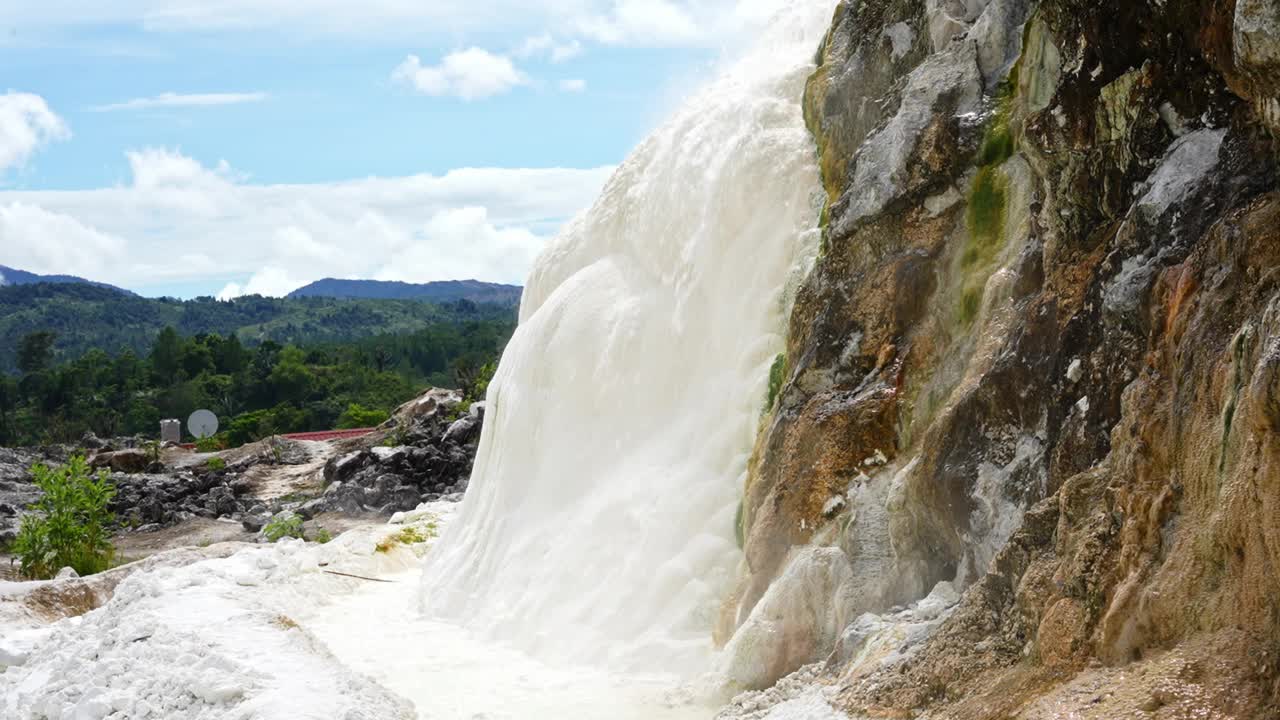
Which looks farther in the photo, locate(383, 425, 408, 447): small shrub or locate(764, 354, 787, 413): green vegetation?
locate(383, 425, 408, 447): small shrub

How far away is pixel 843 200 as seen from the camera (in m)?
7.10

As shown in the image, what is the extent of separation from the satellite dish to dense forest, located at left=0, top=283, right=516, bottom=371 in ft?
233

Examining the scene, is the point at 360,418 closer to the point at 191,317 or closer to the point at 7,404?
the point at 7,404

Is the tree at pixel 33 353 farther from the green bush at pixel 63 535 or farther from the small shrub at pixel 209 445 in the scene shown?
the green bush at pixel 63 535

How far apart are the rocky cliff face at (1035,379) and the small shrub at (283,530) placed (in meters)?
9.27

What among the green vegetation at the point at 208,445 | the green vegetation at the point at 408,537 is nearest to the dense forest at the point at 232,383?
the green vegetation at the point at 208,445

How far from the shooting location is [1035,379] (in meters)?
5.36

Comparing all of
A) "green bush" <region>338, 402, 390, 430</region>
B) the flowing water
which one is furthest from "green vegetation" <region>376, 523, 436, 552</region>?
"green bush" <region>338, 402, 390, 430</region>

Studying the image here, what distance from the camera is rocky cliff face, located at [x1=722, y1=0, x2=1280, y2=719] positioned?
13.3 feet

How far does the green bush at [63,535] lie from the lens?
41.4 ft

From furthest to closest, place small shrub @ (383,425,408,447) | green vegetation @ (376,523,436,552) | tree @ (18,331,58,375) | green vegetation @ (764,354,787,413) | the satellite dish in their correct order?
tree @ (18,331,58,375)
the satellite dish
small shrub @ (383,425,408,447)
green vegetation @ (376,523,436,552)
green vegetation @ (764,354,787,413)

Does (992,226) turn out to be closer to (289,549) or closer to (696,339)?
(696,339)

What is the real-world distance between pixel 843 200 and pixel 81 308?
5213 inches

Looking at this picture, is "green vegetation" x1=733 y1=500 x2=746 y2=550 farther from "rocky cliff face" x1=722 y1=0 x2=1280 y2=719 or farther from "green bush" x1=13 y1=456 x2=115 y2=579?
"green bush" x1=13 y1=456 x2=115 y2=579
